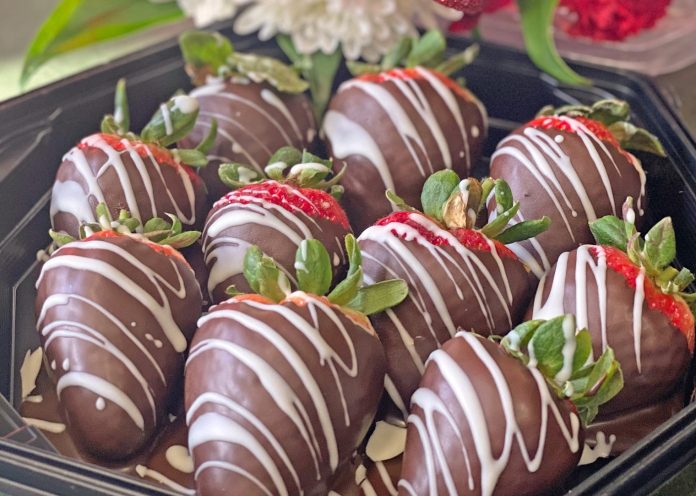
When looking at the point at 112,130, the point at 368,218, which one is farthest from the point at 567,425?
the point at 112,130

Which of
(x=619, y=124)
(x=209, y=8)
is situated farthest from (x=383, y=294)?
(x=209, y=8)

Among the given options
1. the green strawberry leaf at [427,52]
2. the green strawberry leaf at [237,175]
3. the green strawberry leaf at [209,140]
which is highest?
the green strawberry leaf at [209,140]

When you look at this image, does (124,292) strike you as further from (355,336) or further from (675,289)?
(675,289)

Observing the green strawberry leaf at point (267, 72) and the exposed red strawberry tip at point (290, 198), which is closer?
the exposed red strawberry tip at point (290, 198)

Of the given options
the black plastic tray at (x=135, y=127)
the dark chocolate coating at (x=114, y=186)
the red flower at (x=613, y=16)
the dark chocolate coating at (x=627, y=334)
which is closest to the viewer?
the black plastic tray at (x=135, y=127)

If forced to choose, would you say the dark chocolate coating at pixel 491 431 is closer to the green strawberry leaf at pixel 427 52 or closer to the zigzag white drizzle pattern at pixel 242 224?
the zigzag white drizzle pattern at pixel 242 224

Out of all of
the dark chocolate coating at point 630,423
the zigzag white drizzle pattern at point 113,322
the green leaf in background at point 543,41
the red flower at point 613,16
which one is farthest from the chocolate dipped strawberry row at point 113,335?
the red flower at point 613,16
